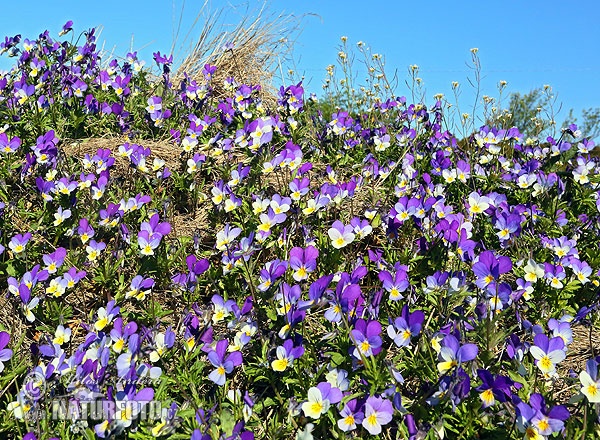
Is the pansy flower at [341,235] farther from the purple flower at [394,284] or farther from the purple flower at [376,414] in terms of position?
the purple flower at [376,414]

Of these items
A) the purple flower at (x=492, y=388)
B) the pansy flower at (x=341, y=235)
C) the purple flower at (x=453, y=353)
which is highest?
the pansy flower at (x=341, y=235)

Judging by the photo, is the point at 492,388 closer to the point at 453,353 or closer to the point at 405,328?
the point at 453,353

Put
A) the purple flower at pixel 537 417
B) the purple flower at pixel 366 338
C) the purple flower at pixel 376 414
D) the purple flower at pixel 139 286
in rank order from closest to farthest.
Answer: the purple flower at pixel 537 417
the purple flower at pixel 376 414
the purple flower at pixel 366 338
the purple flower at pixel 139 286

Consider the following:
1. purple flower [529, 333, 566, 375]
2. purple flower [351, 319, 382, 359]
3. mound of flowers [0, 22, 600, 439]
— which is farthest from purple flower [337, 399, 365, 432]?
purple flower [529, 333, 566, 375]

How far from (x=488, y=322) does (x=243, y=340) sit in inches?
43.2

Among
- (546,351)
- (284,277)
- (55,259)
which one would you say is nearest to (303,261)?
(284,277)

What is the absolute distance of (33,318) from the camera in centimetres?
299

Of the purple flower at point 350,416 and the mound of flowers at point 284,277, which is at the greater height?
the mound of flowers at point 284,277

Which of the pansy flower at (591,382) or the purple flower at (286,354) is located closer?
the pansy flower at (591,382)

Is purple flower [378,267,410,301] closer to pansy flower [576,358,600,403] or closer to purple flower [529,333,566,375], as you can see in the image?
purple flower [529,333,566,375]

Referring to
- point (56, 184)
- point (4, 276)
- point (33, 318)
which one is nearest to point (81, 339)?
point (33, 318)

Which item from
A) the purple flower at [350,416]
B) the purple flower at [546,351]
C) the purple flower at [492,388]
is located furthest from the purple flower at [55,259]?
the purple flower at [546,351]

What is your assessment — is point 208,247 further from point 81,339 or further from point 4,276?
point 4,276

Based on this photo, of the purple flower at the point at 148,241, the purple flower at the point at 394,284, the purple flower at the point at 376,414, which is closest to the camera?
the purple flower at the point at 376,414
